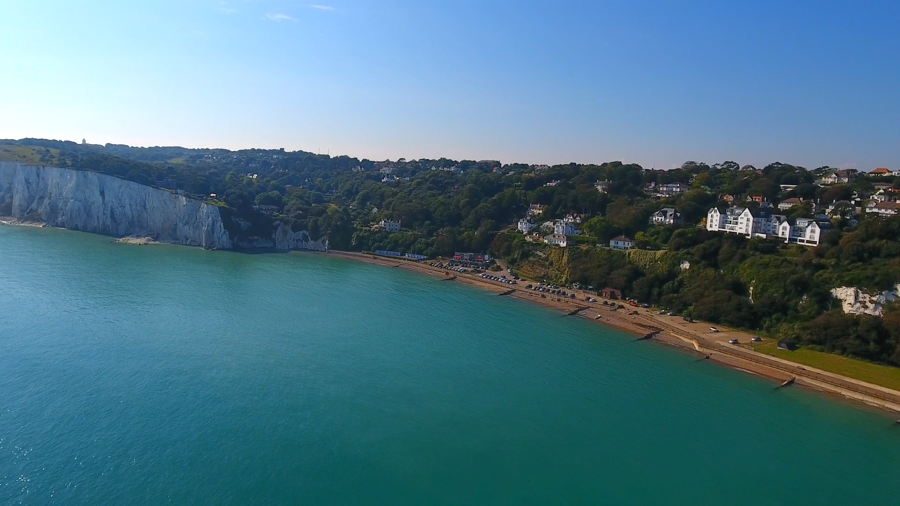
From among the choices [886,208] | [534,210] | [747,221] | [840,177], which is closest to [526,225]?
[534,210]

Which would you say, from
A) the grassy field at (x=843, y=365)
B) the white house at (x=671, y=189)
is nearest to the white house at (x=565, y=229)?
the white house at (x=671, y=189)

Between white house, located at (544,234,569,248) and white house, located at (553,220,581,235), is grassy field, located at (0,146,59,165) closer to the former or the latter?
white house, located at (544,234,569,248)

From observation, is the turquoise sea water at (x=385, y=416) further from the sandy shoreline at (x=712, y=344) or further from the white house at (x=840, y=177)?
the white house at (x=840, y=177)

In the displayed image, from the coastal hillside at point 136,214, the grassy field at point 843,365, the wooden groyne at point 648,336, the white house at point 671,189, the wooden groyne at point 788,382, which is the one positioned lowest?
the wooden groyne at point 788,382

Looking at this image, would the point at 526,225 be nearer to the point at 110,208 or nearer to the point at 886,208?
the point at 886,208

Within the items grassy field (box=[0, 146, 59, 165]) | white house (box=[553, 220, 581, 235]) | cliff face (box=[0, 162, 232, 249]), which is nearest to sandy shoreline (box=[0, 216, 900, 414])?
white house (box=[553, 220, 581, 235])

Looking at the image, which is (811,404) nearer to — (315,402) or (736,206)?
(315,402)
